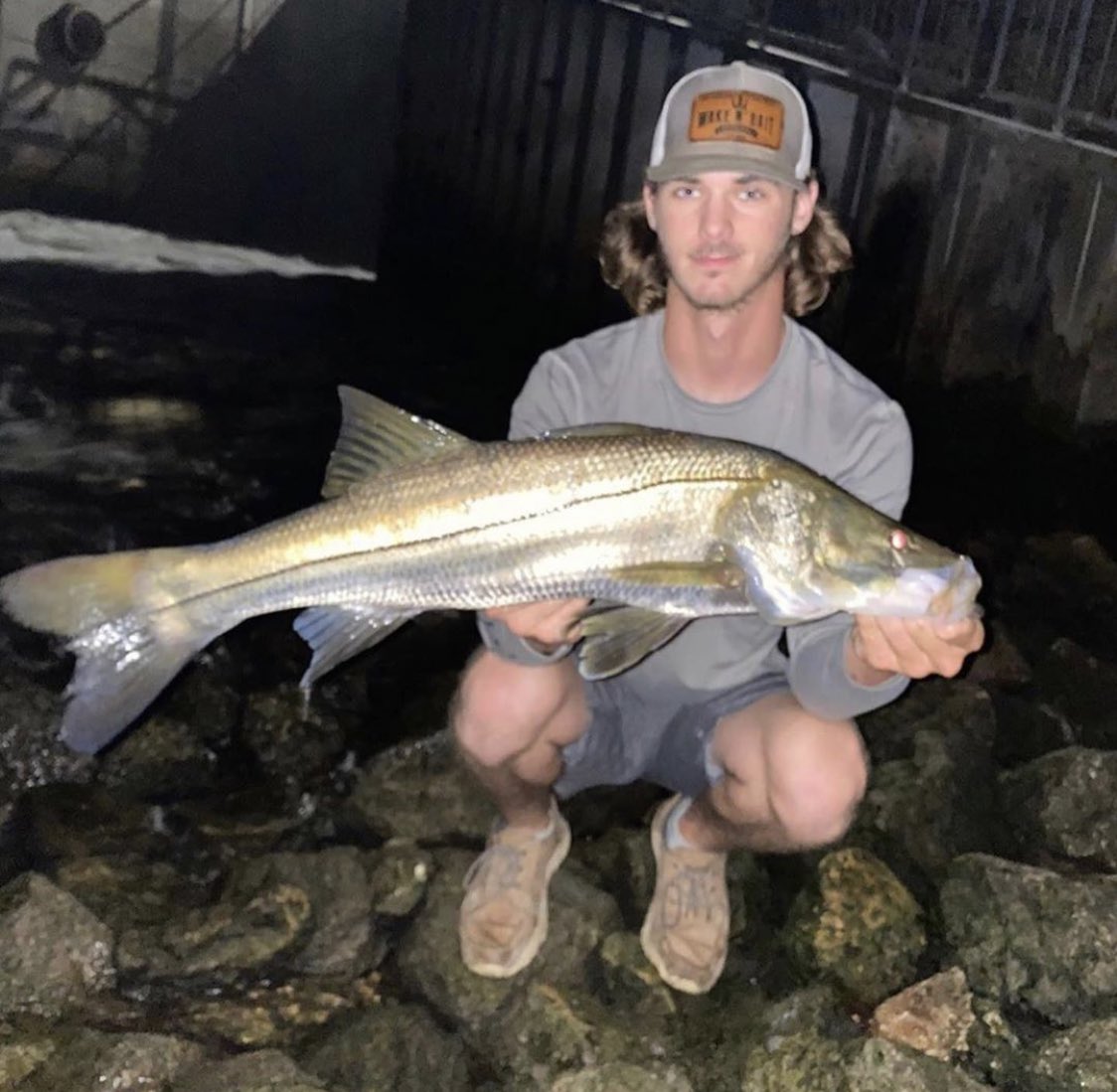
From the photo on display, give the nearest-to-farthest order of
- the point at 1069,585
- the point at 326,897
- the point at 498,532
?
the point at 498,532, the point at 326,897, the point at 1069,585

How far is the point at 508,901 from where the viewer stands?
3.05 metres

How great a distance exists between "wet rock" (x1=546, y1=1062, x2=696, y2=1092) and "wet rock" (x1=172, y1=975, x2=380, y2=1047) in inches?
25.5

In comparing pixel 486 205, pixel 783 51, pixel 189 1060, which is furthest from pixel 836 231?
pixel 486 205

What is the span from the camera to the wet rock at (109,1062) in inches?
97.7

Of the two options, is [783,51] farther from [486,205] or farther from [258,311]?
[258,311]

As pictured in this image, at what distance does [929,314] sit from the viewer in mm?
8258

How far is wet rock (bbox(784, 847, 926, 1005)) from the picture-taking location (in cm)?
304

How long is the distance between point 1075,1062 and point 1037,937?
0.43m

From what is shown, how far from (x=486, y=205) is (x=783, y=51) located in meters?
5.45

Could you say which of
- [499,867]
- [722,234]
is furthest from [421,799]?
[722,234]

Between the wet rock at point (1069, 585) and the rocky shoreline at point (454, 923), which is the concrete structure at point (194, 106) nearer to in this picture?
the wet rock at point (1069, 585)

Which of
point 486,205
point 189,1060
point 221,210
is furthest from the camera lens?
point 221,210

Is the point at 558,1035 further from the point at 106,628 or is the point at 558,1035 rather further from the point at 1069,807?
the point at 1069,807

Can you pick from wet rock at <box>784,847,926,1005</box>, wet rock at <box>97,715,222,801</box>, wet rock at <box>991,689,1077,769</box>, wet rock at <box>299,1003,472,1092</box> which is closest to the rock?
wet rock at <box>784,847,926,1005</box>
